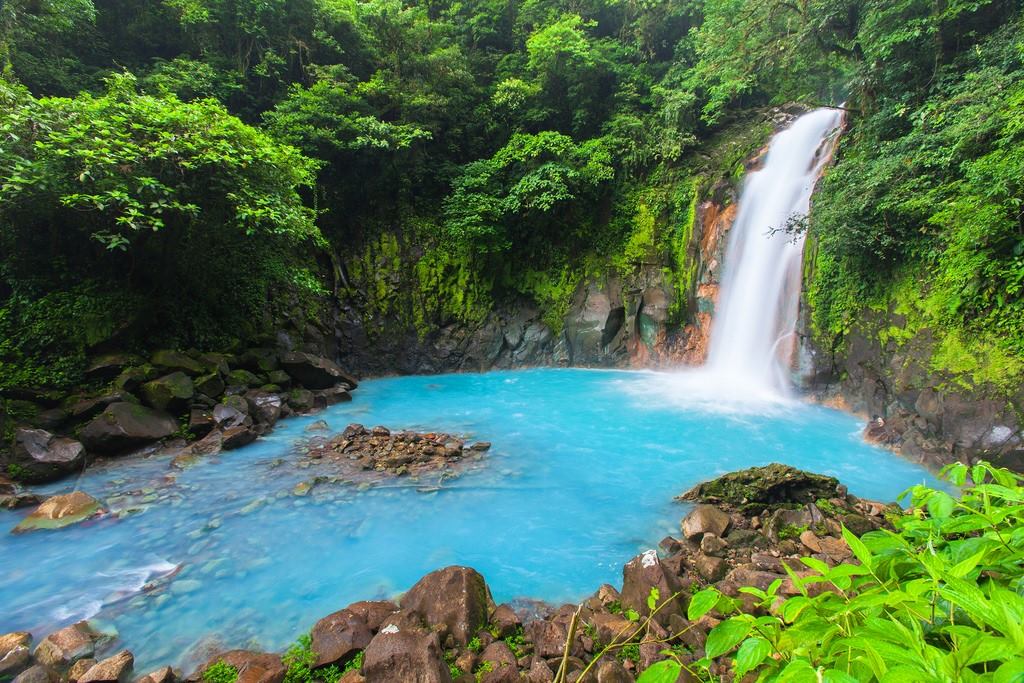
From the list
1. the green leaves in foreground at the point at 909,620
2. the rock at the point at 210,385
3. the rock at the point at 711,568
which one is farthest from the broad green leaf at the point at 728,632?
the rock at the point at 210,385

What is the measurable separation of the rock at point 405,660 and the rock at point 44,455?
5.84 meters

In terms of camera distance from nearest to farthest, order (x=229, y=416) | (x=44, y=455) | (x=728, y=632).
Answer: (x=728, y=632) → (x=44, y=455) → (x=229, y=416)

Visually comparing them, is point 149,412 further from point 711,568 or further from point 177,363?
point 711,568

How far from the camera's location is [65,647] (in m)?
3.14

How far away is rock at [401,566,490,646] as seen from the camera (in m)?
3.19

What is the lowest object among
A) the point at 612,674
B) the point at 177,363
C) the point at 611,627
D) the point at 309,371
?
the point at 611,627

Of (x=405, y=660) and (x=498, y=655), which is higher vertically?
(x=405, y=660)

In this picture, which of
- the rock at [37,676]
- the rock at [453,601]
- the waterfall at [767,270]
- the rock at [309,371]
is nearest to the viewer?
the rock at [37,676]

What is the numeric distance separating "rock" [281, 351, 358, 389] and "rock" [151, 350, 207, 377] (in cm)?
186

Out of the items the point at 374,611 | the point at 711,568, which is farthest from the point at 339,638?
the point at 711,568

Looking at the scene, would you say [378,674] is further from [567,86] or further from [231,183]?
[567,86]

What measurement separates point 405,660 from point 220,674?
53.2 inches

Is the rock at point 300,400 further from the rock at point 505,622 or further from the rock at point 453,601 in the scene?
the rock at point 505,622

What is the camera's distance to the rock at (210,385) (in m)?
7.94
